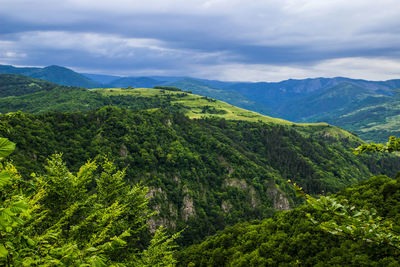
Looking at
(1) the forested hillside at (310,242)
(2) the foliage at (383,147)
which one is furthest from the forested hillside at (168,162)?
(2) the foliage at (383,147)

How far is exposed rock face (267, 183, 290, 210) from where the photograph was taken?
14188cm

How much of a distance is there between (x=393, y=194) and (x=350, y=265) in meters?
14.1

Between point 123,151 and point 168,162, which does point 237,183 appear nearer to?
point 168,162

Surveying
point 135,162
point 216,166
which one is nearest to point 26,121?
point 135,162

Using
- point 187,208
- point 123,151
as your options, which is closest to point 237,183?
point 187,208

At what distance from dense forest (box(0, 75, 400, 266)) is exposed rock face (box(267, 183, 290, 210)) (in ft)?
1.92

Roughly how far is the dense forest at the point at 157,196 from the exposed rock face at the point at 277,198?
0.59m

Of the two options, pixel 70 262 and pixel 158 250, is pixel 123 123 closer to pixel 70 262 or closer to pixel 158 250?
pixel 158 250

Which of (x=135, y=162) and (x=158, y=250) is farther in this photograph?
(x=135, y=162)

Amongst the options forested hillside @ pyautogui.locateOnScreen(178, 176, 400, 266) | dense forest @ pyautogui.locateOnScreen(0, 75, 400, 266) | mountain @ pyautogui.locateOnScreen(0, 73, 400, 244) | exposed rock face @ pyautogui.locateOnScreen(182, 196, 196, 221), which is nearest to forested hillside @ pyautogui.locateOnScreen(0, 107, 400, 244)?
mountain @ pyautogui.locateOnScreen(0, 73, 400, 244)

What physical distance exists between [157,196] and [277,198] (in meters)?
75.8

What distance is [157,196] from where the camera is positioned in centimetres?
11075

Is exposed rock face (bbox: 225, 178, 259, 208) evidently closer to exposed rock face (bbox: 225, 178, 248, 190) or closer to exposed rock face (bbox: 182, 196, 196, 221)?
exposed rock face (bbox: 225, 178, 248, 190)

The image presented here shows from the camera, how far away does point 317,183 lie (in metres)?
170
